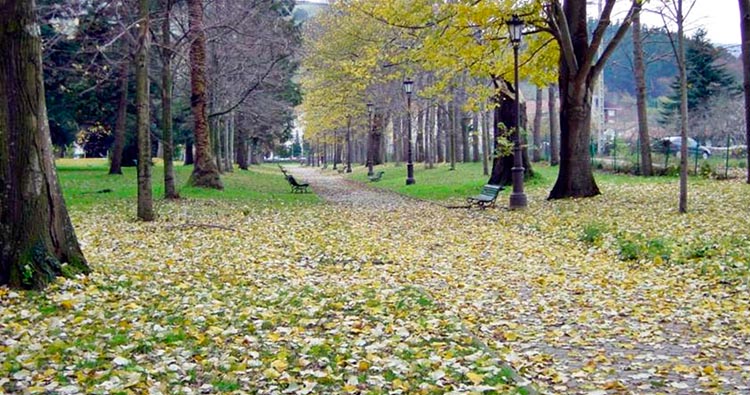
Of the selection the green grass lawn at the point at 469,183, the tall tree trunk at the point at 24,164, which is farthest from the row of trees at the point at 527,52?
the tall tree trunk at the point at 24,164

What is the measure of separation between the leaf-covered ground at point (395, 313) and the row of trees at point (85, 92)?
0.76 meters

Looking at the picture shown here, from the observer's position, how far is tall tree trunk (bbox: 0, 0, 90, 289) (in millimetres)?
7703

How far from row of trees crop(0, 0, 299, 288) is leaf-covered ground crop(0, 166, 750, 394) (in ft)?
2.49

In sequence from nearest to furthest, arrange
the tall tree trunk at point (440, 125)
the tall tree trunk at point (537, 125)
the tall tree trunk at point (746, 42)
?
the tall tree trunk at point (746, 42) < the tall tree trunk at point (537, 125) < the tall tree trunk at point (440, 125)

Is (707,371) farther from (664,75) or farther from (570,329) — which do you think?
(664,75)

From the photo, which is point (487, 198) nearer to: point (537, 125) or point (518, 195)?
A: point (518, 195)

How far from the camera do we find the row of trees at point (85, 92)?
780cm

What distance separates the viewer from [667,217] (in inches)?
570

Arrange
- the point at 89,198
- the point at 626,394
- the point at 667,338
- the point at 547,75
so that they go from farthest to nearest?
1. the point at 547,75
2. the point at 89,198
3. the point at 667,338
4. the point at 626,394

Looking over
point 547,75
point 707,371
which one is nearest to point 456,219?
point 547,75

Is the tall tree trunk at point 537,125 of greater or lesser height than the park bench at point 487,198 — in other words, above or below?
above

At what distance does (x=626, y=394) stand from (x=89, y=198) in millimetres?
18933

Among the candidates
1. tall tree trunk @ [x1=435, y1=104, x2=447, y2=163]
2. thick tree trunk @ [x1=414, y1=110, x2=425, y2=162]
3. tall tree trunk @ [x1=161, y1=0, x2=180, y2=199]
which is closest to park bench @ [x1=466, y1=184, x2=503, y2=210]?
tall tree trunk @ [x1=161, y1=0, x2=180, y2=199]

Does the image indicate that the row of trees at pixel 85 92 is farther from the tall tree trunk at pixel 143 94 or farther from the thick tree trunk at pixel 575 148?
the thick tree trunk at pixel 575 148
